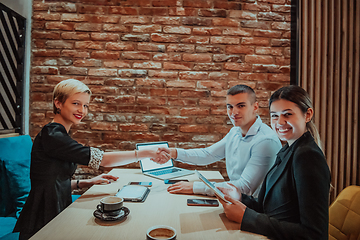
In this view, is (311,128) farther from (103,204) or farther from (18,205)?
(18,205)

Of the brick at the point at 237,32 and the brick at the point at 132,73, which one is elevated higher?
the brick at the point at 237,32

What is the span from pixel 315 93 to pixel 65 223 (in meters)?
2.31

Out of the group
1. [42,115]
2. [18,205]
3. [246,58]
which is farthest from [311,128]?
[42,115]

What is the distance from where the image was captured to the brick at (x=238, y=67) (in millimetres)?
2459

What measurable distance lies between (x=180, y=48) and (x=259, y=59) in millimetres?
857

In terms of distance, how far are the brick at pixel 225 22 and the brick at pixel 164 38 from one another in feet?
1.46

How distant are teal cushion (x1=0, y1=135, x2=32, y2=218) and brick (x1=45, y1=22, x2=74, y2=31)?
127 cm

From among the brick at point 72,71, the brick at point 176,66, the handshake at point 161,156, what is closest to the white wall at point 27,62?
the brick at point 72,71

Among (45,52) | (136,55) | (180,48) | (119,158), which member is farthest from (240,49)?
(45,52)

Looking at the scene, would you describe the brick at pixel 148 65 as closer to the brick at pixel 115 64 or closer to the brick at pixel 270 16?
the brick at pixel 115 64

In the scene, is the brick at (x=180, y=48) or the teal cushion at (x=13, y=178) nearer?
the teal cushion at (x=13, y=178)

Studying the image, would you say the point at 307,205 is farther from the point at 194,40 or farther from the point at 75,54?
the point at 75,54

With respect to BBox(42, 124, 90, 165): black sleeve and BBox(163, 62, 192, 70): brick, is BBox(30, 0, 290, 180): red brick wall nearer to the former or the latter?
BBox(163, 62, 192, 70): brick

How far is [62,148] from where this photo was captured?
1.34 metres
